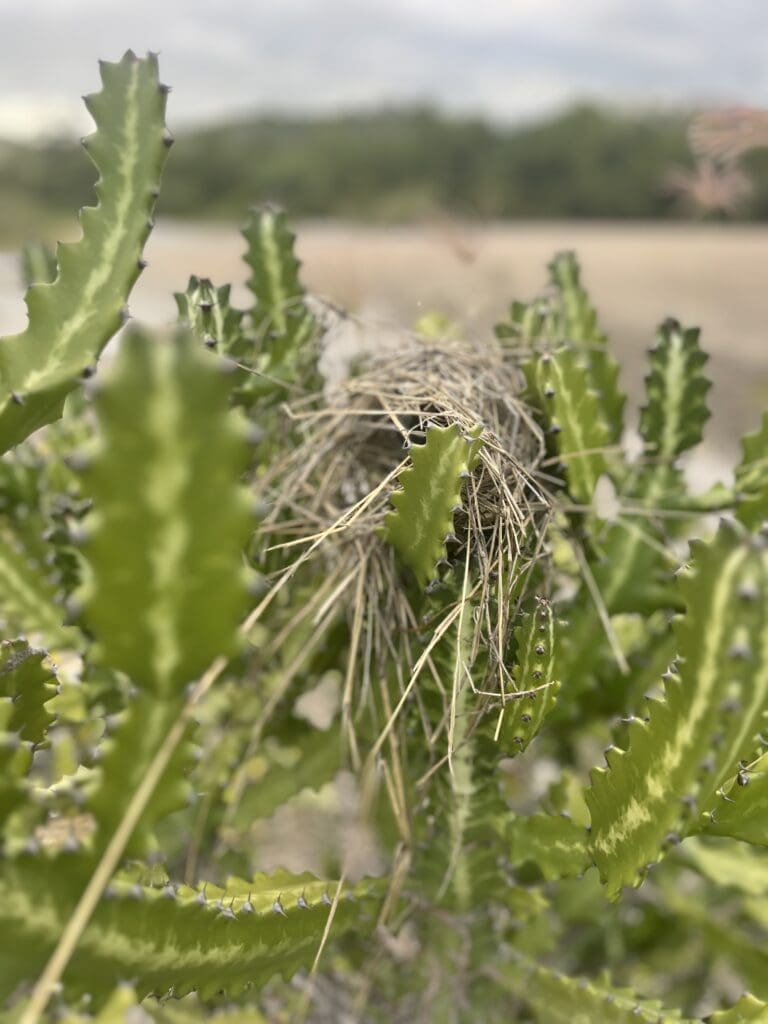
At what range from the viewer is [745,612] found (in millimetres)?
467

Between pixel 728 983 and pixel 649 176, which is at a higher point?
pixel 649 176

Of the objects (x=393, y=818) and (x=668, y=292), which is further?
(x=668, y=292)

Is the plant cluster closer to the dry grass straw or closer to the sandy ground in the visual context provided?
the dry grass straw

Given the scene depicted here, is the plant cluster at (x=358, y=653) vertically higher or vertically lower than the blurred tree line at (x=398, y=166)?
lower

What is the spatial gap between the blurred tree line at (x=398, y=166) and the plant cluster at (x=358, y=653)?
60.8ft

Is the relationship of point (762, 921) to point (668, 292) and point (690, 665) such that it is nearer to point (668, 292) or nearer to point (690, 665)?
point (690, 665)

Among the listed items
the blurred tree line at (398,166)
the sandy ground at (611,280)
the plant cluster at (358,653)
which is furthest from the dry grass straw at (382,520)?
the blurred tree line at (398,166)

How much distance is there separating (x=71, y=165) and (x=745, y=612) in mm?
27726

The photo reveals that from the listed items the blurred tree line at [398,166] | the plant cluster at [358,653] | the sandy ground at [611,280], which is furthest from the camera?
the blurred tree line at [398,166]

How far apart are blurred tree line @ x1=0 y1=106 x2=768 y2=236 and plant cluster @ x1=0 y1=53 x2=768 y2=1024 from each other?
18.5 m

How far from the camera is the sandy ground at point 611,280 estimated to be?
505 centimetres

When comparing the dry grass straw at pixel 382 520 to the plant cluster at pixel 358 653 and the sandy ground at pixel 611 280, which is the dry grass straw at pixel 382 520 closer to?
the plant cluster at pixel 358 653

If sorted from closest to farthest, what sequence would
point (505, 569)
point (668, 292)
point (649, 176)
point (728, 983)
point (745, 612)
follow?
point (745, 612) → point (505, 569) → point (728, 983) → point (668, 292) → point (649, 176)

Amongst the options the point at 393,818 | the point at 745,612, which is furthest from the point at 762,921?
the point at 745,612
